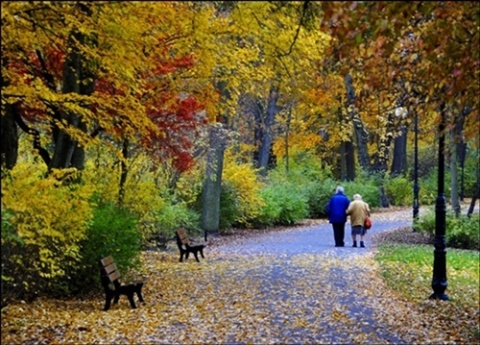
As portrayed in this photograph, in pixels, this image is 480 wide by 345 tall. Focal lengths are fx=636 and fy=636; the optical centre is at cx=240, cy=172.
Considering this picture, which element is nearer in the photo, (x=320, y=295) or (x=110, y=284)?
(x=110, y=284)

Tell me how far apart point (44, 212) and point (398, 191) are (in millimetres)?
33360

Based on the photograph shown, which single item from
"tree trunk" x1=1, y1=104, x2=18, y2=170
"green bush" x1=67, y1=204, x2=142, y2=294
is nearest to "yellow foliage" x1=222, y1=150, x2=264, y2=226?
"green bush" x1=67, y1=204, x2=142, y2=294

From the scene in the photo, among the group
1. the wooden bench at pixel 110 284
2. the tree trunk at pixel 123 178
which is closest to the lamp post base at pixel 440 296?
the wooden bench at pixel 110 284

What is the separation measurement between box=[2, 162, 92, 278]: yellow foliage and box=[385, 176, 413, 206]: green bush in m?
30.9

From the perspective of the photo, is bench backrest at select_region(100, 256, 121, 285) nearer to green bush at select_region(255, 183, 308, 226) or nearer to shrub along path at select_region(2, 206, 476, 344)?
shrub along path at select_region(2, 206, 476, 344)

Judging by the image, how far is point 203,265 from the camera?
1543cm

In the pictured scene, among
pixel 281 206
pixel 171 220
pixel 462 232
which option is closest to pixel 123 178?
pixel 171 220

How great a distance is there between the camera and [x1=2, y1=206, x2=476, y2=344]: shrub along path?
8328 millimetres

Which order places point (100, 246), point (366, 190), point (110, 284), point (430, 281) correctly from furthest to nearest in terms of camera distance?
1. point (366, 190)
2. point (430, 281)
3. point (100, 246)
4. point (110, 284)

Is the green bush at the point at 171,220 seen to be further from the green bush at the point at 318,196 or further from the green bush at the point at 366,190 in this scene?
the green bush at the point at 366,190

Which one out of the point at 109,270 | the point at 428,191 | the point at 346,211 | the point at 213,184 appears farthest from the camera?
the point at 428,191

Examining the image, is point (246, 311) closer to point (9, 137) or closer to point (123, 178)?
point (9, 137)

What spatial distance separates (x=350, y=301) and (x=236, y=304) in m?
1.92

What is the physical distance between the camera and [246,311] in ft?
32.6
